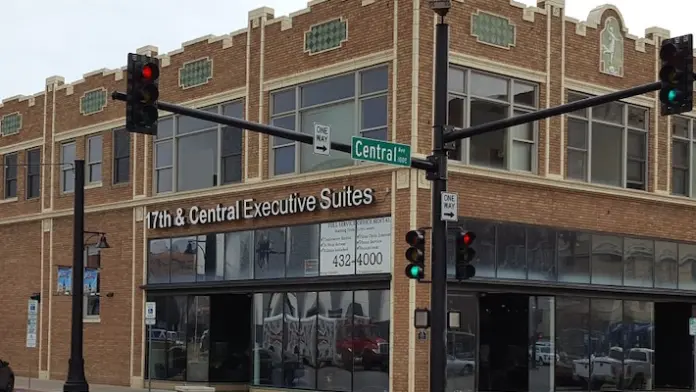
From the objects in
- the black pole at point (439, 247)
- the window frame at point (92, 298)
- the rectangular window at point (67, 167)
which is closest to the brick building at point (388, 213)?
the window frame at point (92, 298)

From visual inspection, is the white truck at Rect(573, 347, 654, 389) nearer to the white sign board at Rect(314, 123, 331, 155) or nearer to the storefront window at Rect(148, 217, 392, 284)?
the storefront window at Rect(148, 217, 392, 284)

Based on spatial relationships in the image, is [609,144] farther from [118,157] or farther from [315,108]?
[118,157]

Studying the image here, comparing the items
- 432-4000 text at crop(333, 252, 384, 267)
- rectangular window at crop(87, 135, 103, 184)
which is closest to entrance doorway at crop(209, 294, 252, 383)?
432-4000 text at crop(333, 252, 384, 267)

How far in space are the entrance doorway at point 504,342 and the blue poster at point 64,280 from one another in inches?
582

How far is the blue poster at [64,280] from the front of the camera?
1356 inches

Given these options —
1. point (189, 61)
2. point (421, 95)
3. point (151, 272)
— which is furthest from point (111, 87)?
point (421, 95)

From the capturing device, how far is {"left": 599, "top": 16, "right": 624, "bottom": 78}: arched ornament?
27.7 m

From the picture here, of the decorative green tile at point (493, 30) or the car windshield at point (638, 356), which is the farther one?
the car windshield at point (638, 356)

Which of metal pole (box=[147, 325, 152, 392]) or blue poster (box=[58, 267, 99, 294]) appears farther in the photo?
blue poster (box=[58, 267, 99, 294])

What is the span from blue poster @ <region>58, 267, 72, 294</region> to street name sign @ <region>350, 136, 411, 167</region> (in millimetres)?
19059

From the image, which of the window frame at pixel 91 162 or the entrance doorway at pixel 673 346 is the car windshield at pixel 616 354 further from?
the window frame at pixel 91 162

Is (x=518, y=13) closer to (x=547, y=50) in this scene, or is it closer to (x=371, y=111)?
(x=547, y=50)


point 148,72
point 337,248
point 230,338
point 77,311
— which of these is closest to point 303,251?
point 337,248

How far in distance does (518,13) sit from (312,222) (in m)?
7.10
